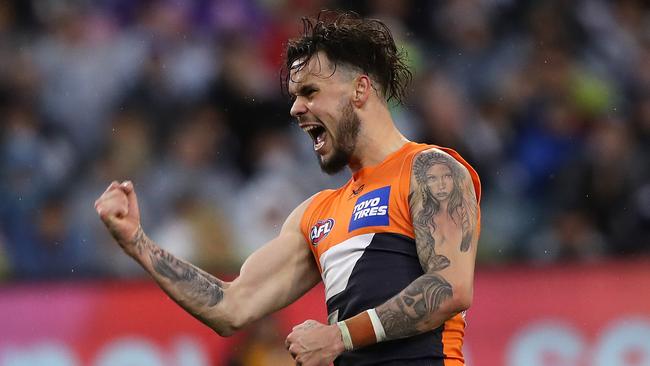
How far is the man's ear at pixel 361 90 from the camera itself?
16.0 feet

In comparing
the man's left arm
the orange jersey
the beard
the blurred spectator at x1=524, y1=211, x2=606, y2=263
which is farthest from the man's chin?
the blurred spectator at x1=524, y1=211, x2=606, y2=263

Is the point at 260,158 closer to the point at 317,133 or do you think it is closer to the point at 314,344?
the point at 317,133

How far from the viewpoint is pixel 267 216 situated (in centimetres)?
884

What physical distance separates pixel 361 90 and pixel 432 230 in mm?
880

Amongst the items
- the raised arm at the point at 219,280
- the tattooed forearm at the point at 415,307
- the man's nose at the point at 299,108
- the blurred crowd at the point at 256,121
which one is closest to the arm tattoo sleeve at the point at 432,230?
the tattooed forearm at the point at 415,307

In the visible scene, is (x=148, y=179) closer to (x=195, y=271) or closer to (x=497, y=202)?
(x=497, y=202)

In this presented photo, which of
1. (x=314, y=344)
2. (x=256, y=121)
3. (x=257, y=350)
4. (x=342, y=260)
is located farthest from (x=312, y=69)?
(x=256, y=121)

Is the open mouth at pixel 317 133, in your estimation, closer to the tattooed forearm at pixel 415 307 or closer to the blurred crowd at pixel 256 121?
the tattooed forearm at pixel 415 307

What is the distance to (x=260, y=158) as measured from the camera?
9.31 m

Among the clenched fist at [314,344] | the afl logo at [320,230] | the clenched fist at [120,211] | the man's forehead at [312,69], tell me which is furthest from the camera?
the man's forehead at [312,69]

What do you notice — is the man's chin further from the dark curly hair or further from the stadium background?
the stadium background

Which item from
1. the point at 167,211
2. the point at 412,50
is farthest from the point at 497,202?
the point at 167,211

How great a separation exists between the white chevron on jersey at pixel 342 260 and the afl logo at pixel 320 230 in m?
0.12

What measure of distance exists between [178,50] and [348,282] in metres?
5.74
